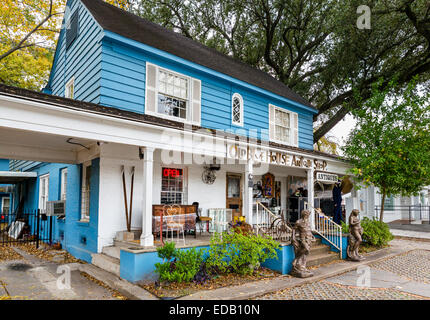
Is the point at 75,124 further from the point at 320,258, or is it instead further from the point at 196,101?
the point at 320,258

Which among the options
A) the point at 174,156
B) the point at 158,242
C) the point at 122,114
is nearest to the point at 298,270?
the point at 158,242

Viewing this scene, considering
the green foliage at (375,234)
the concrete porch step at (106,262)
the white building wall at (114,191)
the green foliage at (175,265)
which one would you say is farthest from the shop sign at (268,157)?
the concrete porch step at (106,262)

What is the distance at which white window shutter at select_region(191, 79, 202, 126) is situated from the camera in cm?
1020

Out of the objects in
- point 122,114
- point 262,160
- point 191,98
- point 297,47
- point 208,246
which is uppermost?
point 297,47

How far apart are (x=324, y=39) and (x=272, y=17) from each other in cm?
349

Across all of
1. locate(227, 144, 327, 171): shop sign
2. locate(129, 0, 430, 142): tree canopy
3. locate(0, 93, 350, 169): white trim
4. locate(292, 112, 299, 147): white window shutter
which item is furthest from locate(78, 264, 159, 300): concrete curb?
locate(129, 0, 430, 142): tree canopy

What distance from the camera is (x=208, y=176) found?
35.9ft

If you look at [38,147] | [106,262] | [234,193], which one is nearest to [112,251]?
[106,262]

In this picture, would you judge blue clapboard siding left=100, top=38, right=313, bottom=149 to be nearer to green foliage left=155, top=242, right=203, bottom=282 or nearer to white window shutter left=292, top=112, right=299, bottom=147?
white window shutter left=292, top=112, right=299, bottom=147

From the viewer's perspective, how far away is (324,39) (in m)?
19.2

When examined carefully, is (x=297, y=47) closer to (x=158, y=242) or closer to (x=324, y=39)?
(x=324, y=39)

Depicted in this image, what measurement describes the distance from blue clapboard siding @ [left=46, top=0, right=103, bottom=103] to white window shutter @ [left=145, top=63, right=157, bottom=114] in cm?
137
